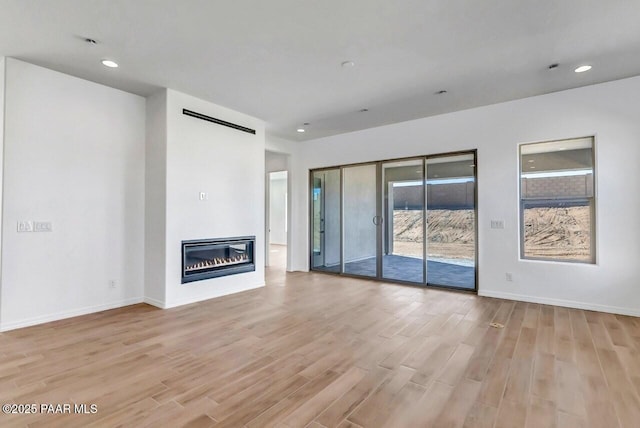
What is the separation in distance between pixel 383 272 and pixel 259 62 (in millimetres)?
4318

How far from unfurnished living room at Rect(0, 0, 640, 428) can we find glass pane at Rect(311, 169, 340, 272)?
2.64 ft

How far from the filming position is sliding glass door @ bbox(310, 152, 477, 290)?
17.2 ft

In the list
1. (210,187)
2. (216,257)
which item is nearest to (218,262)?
(216,257)

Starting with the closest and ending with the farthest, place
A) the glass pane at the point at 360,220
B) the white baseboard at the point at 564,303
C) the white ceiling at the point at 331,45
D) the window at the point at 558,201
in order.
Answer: the white ceiling at the point at 331,45, the white baseboard at the point at 564,303, the window at the point at 558,201, the glass pane at the point at 360,220

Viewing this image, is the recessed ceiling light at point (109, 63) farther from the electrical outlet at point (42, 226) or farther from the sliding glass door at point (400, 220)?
the sliding glass door at point (400, 220)

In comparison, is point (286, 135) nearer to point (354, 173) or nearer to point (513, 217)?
point (354, 173)

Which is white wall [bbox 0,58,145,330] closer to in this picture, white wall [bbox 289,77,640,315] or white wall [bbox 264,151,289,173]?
white wall [bbox 264,151,289,173]

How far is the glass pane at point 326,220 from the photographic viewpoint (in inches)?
266

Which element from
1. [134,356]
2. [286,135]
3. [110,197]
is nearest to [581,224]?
[286,135]

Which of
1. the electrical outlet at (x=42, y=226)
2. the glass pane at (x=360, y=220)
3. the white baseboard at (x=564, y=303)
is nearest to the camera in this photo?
the electrical outlet at (x=42, y=226)

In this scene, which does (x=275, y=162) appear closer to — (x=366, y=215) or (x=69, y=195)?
(x=366, y=215)

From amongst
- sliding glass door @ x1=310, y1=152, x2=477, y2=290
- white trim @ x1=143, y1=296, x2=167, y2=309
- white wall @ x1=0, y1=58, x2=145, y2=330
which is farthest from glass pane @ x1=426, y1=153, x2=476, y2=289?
white wall @ x1=0, y1=58, x2=145, y2=330

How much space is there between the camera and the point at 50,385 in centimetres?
226

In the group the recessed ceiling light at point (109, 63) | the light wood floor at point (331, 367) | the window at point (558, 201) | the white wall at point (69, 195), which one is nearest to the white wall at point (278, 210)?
the white wall at point (69, 195)
